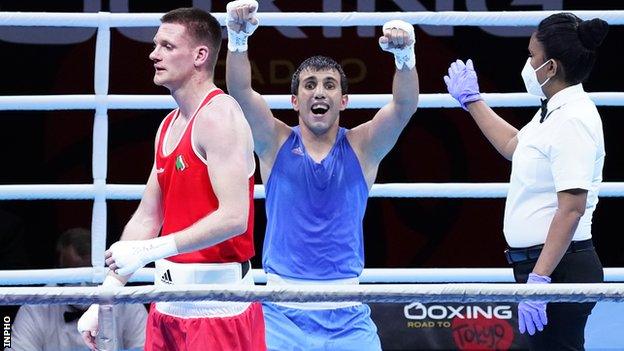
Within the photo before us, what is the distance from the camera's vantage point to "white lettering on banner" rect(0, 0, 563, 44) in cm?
541

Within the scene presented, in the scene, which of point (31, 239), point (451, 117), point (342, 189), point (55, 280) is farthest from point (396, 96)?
point (31, 239)

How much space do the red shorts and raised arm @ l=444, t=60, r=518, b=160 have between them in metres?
1.19

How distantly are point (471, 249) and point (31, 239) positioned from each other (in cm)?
222

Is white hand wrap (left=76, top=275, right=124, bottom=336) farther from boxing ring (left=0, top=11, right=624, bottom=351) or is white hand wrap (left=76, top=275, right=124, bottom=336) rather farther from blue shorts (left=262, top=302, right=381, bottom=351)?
boxing ring (left=0, top=11, right=624, bottom=351)

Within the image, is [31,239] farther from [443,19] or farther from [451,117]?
[443,19]

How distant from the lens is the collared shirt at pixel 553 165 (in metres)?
3.11

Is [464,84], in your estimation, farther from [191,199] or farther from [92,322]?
[92,322]

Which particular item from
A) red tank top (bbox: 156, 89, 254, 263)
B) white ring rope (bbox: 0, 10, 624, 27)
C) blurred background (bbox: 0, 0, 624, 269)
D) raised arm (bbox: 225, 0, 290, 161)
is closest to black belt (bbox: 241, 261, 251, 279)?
red tank top (bbox: 156, 89, 254, 263)

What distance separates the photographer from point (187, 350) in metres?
2.76

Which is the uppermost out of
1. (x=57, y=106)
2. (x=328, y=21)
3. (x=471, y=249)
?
(x=328, y=21)

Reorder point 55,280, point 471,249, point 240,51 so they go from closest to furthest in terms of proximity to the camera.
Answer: point 240,51 → point 55,280 → point 471,249

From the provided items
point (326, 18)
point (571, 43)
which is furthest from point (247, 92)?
point (571, 43)

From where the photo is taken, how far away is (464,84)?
148 inches

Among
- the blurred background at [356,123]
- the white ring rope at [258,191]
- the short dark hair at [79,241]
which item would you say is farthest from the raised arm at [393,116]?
the blurred background at [356,123]
